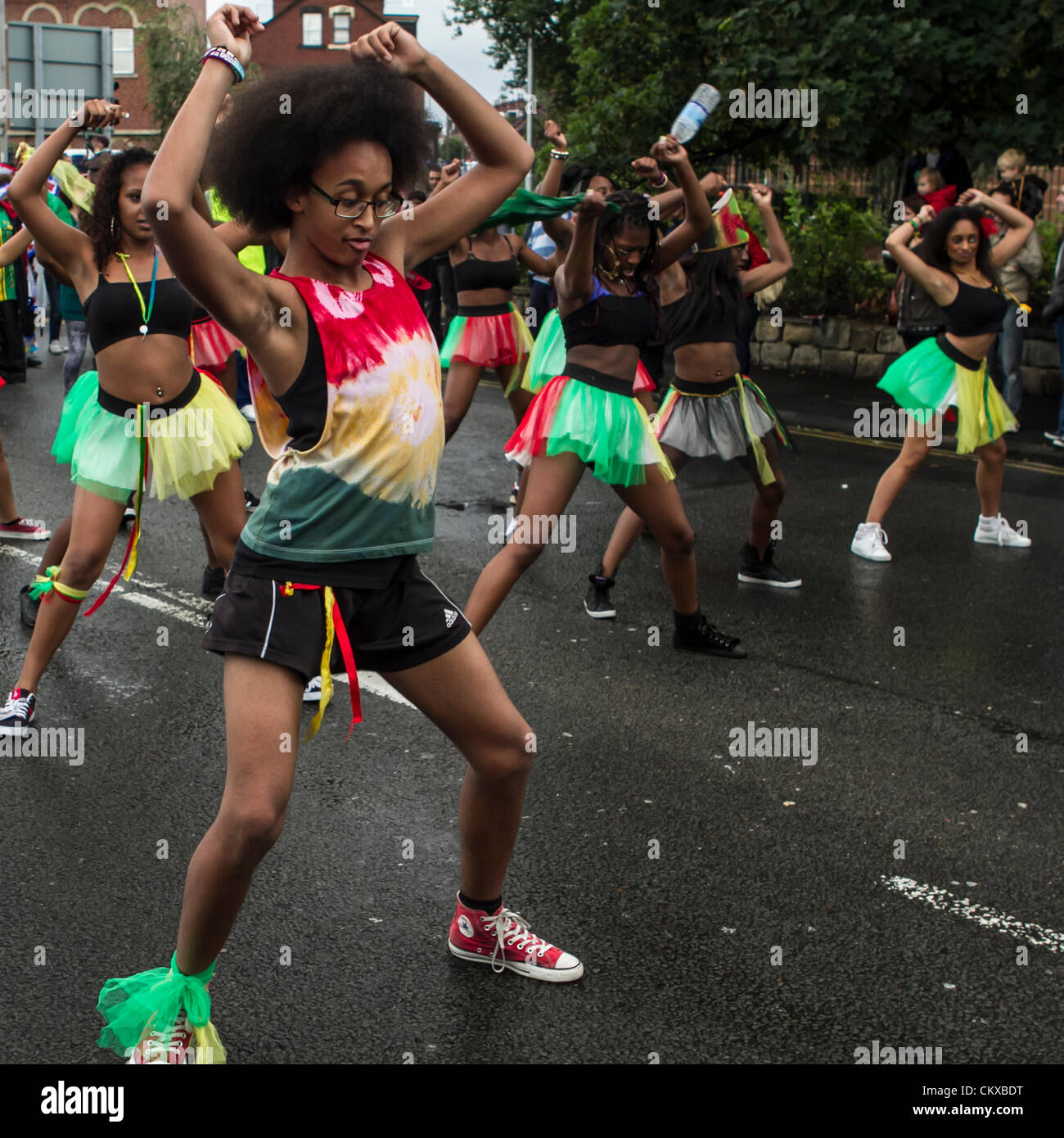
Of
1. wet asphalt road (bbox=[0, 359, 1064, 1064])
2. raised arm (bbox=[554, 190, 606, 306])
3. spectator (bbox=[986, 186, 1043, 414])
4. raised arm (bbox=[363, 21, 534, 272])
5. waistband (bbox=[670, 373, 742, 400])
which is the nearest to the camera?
raised arm (bbox=[363, 21, 534, 272])

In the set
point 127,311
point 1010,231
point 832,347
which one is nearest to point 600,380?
point 127,311

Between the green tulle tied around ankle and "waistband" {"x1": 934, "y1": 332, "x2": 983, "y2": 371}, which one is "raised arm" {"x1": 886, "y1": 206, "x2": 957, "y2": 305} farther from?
the green tulle tied around ankle

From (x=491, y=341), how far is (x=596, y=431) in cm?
326

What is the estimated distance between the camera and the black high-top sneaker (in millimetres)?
6660

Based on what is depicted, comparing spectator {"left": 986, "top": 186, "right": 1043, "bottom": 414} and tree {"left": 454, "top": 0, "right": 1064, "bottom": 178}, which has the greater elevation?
tree {"left": 454, "top": 0, "right": 1064, "bottom": 178}

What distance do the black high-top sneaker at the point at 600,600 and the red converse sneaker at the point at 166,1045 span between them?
393 centimetres

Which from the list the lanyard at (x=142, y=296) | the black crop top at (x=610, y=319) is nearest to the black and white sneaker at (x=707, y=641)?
the black crop top at (x=610, y=319)

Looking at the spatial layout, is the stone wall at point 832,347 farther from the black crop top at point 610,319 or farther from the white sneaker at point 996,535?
the black crop top at point 610,319

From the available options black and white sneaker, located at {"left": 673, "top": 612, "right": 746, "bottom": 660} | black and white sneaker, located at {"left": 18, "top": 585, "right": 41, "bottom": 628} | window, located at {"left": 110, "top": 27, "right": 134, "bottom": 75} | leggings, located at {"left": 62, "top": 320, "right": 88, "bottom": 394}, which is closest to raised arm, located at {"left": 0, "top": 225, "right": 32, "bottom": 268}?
black and white sneaker, located at {"left": 18, "top": 585, "right": 41, "bottom": 628}

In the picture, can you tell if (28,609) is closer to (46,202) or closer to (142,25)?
(46,202)

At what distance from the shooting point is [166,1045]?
9.53 feet

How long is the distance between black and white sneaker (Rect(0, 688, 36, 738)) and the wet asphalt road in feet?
0.55

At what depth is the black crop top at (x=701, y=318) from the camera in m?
6.87
